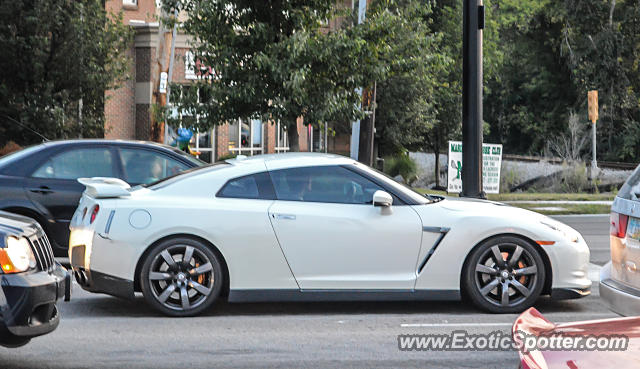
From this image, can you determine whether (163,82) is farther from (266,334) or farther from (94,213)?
(266,334)

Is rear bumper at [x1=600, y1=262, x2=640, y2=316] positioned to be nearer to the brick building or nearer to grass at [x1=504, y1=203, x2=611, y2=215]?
grass at [x1=504, y1=203, x2=611, y2=215]

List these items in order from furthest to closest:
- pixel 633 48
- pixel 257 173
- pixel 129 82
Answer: pixel 633 48, pixel 129 82, pixel 257 173

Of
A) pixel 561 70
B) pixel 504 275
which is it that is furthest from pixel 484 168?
pixel 561 70

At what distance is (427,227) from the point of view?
757 cm

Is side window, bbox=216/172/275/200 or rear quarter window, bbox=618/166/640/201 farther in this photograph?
side window, bbox=216/172/275/200

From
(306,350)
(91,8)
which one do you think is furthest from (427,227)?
(91,8)

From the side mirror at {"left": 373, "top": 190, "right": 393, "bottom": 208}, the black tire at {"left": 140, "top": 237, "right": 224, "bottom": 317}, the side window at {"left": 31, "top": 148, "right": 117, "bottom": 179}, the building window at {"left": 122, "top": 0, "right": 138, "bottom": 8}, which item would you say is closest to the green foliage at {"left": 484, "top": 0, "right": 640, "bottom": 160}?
the building window at {"left": 122, "top": 0, "right": 138, "bottom": 8}

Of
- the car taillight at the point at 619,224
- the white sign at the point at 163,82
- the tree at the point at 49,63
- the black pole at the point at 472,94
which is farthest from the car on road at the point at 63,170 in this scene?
the white sign at the point at 163,82

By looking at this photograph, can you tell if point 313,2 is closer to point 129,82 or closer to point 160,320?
point 160,320

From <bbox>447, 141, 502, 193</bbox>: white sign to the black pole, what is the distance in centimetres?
233

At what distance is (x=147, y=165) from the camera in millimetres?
10586

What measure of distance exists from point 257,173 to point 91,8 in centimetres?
1715

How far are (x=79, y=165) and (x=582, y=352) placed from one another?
851cm

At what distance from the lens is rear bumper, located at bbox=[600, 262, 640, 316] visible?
558 cm
